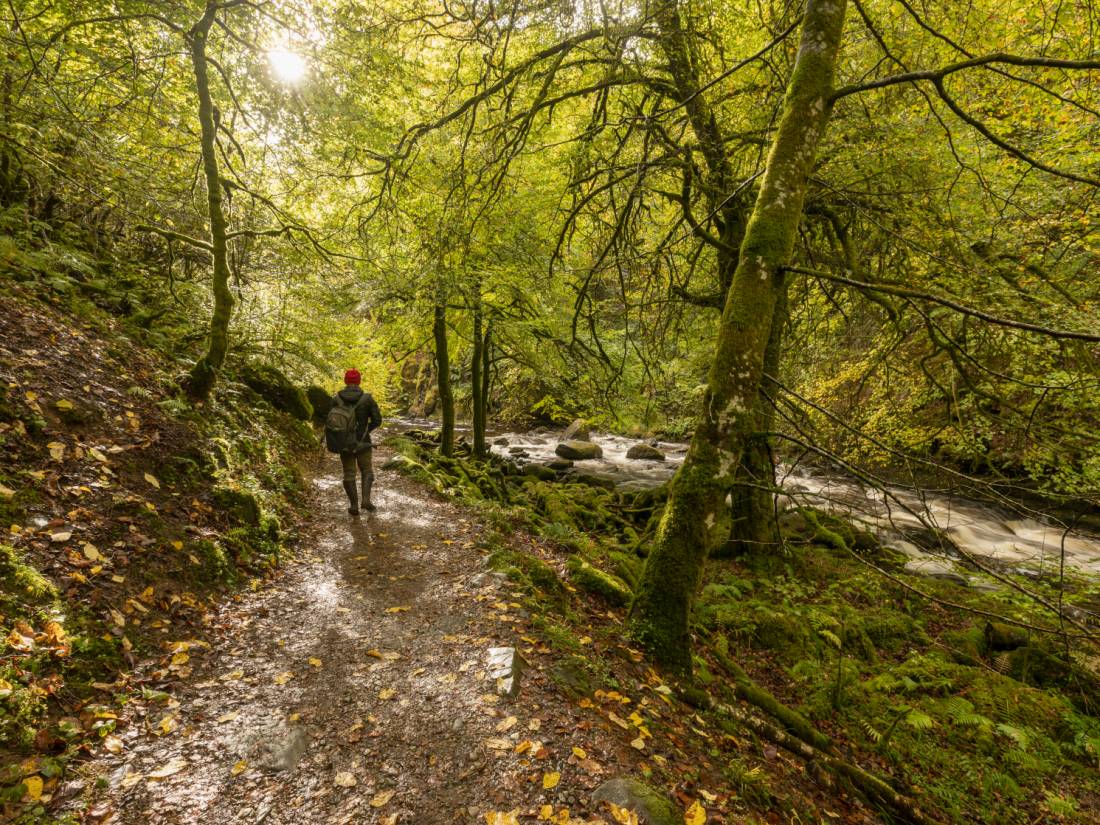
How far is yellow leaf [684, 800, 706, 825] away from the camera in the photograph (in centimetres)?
288

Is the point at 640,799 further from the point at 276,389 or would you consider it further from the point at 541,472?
the point at 541,472

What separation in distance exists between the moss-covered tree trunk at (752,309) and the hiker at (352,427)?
17.0 ft

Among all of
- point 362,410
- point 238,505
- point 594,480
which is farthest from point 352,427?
point 594,480

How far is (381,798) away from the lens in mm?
2855

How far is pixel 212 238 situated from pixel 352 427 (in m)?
3.33

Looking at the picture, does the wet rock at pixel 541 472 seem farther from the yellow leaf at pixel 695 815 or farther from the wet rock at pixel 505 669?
the yellow leaf at pixel 695 815

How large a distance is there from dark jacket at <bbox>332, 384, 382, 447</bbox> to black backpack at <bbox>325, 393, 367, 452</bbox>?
0.10ft

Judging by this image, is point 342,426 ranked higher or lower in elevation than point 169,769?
higher

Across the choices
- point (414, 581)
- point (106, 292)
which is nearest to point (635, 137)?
point (414, 581)

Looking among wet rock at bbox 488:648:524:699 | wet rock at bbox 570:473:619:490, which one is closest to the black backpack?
wet rock at bbox 488:648:524:699

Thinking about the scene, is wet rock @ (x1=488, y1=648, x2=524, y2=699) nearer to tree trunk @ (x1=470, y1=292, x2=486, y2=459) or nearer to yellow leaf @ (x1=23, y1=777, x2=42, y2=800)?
yellow leaf @ (x1=23, y1=777, x2=42, y2=800)

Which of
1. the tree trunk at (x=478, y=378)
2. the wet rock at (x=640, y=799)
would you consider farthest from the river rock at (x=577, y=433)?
the wet rock at (x=640, y=799)

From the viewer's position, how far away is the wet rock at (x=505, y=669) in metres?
3.64

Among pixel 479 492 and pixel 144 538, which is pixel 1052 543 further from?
pixel 144 538
